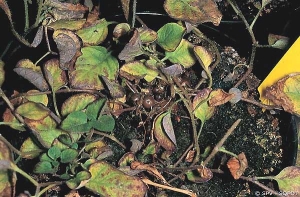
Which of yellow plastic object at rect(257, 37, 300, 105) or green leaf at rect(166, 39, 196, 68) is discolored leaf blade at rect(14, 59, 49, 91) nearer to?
green leaf at rect(166, 39, 196, 68)

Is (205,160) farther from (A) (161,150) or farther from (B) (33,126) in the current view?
(B) (33,126)

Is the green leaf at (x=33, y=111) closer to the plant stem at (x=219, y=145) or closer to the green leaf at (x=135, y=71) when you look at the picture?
the green leaf at (x=135, y=71)

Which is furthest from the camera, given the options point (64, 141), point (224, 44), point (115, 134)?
point (224, 44)

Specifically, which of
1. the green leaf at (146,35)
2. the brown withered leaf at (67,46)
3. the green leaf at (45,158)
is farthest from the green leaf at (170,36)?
the green leaf at (45,158)

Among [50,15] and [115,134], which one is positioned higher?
[50,15]

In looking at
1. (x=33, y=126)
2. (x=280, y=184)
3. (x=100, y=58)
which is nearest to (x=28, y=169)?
(x=33, y=126)

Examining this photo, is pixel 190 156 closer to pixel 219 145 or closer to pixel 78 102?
pixel 219 145

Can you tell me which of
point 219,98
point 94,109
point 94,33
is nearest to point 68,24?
point 94,33
